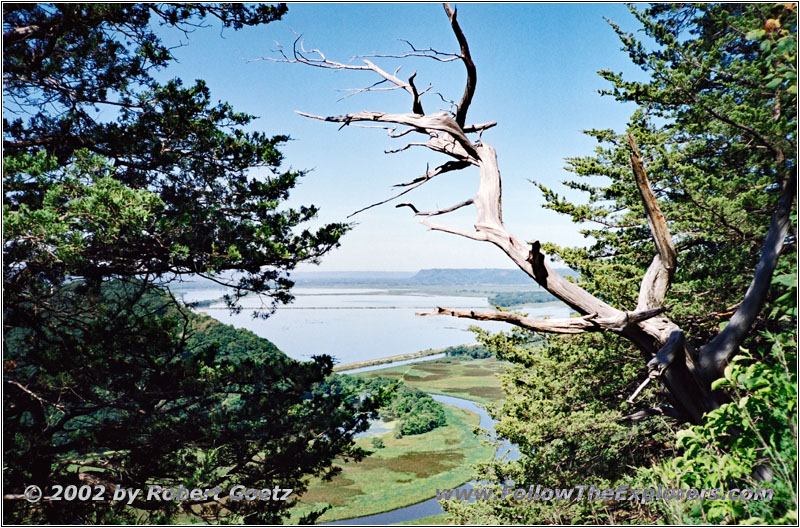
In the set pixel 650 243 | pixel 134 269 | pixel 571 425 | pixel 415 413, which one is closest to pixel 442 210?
pixel 134 269

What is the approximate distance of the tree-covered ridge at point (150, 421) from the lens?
423 centimetres

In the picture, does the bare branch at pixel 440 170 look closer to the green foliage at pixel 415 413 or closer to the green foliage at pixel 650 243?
the green foliage at pixel 650 243

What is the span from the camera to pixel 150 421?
4918 millimetres

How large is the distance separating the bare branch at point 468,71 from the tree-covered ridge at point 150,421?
3478 millimetres

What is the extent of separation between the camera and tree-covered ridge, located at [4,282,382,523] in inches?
166

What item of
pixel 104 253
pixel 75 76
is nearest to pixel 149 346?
pixel 104 253

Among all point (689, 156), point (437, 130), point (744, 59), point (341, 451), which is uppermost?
point (744, 59)

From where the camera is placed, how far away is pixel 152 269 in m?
4.83

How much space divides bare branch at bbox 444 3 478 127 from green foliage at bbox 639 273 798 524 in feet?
6.61

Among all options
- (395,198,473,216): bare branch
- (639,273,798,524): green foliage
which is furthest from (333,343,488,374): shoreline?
(639,273,798,524): green foliage

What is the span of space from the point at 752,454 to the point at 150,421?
5.41m

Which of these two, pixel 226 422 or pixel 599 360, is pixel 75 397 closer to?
pixel 226 422

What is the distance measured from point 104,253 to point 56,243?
0.73 metres

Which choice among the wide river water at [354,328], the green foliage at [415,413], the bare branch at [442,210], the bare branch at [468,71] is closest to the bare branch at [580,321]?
the bare branch at [442,210]
